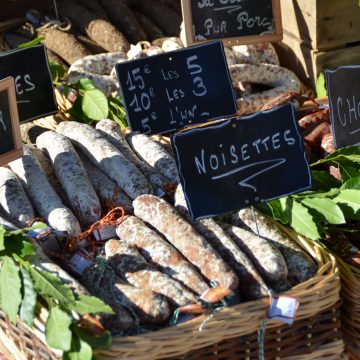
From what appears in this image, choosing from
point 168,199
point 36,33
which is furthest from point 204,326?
point 36,33

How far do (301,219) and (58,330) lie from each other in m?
1.06

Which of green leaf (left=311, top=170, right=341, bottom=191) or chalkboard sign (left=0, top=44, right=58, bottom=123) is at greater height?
chalkboard sign (left=0, top=44, right=58, bottom=123)

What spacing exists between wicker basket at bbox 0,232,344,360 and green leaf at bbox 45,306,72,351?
12 centimetres

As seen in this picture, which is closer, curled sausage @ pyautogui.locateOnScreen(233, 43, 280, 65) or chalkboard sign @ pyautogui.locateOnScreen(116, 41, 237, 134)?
chalkboard sign @ pyautogui.locateOnScreen(116, 41, 237, 134)

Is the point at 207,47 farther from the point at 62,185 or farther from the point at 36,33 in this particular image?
the point at 36,33

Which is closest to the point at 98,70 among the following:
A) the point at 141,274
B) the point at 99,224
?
the point at 99,224

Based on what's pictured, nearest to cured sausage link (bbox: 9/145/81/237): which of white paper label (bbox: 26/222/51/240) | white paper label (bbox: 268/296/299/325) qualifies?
white paper label (bbox: 26/222/51/240)

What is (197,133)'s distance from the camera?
102 inches

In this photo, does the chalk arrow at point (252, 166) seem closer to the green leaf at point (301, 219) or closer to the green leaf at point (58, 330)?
the green leaf at point (301, 219)

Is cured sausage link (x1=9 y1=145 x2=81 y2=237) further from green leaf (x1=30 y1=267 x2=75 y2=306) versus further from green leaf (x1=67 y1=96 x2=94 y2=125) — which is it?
green leaf (x1=67 y1=96 x2=94 y2=125)

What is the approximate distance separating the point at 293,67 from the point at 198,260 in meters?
2.59

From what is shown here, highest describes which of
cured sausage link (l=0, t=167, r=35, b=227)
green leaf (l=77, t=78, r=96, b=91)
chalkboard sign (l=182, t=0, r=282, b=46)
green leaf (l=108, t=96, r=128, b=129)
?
chalkboard sign (l=182, t=0, r=282, b=46)

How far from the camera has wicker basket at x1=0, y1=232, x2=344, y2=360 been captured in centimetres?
224

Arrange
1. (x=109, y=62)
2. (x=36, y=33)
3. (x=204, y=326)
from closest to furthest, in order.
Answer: (x=204, y=326), (x=109, y=62), (x=36, y=33)
